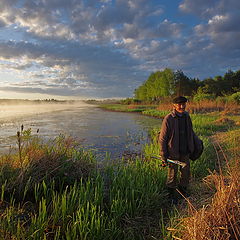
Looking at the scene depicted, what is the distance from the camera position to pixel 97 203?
3.05 metres

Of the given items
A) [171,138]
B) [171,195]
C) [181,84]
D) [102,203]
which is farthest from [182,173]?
[181,84]

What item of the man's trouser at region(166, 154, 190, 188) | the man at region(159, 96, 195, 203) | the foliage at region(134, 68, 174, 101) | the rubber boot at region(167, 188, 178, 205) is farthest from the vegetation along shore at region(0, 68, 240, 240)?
the foliage at region(134, 68, 174, 101)

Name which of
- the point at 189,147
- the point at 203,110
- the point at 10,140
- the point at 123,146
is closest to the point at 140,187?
the point at 189,147

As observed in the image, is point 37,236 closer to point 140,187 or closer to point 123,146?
point 140,187

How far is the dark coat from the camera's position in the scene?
3.68 m

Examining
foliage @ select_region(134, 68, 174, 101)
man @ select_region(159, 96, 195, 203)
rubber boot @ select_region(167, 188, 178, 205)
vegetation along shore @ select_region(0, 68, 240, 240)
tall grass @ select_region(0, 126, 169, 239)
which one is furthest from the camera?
foliage @ select_region(134, 68, 174, 101)

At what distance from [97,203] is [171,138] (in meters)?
1.90

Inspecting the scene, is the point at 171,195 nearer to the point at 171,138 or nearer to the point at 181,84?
the point at 171,138

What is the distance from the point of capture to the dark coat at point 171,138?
3.68 meters

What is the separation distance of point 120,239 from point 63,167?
6.93 ft

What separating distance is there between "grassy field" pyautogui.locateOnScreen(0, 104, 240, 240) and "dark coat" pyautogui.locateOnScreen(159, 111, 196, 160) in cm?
69

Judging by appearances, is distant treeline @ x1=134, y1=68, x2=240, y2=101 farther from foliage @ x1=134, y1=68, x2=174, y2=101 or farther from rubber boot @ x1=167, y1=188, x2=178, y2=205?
rubber boot @ x1=167, y1=188, x2=178, y2=205

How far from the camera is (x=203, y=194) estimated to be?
386 centimetres

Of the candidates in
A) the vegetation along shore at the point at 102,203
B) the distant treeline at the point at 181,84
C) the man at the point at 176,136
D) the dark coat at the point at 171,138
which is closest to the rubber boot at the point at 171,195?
the man at the point at 176,136
